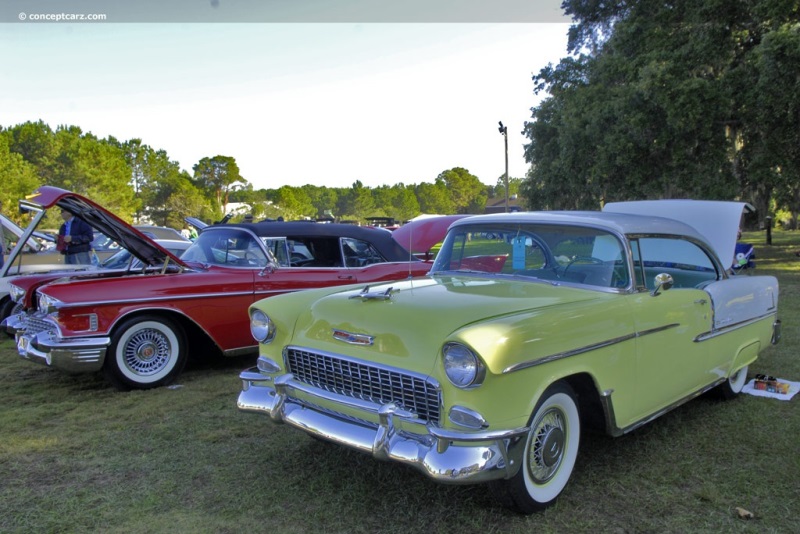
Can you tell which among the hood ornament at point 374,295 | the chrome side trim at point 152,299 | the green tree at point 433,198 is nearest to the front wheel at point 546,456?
the hood ornament at point 374,295

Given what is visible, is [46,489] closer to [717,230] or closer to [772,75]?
[717,230]

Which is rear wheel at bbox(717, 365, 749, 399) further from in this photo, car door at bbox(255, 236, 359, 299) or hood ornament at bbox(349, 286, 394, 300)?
car door at bbox(255, 236, 359, 299)

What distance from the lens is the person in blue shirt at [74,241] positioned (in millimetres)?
8914

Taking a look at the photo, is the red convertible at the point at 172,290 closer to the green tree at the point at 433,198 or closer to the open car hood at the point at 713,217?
the open car hood at the point at 713,217

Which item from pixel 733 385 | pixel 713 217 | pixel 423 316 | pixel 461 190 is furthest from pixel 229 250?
pixel 461 190

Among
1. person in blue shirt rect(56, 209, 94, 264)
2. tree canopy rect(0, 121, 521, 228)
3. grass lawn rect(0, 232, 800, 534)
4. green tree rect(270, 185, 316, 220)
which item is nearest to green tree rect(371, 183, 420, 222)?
tree canopy rect(0, 121, 521, 228)

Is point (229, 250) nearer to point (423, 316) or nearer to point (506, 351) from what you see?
point (423, 316)

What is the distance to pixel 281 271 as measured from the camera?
6004 mm

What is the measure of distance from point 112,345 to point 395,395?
3.42 metres

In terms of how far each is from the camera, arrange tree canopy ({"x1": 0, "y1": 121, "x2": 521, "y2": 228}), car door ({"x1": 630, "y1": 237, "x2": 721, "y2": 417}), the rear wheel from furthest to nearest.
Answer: tree canopy ({"x1": 0, "y1": 121, "x2": 521, "y2": 228})
the rear wheel
car door ({"x1": 630, "y1": 237, "x2": 721, "y2": 417})

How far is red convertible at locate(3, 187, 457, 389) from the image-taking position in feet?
16.2

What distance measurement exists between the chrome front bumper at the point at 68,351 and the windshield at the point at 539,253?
9.96 feet

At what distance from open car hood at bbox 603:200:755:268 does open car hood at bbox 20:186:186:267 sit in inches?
192

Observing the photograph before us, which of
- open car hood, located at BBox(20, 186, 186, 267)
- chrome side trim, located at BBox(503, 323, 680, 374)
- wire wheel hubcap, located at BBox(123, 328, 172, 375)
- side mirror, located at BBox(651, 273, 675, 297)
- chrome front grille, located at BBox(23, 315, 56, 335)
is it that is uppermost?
open car hood, located at BBox(20, 186, 186, 267)
